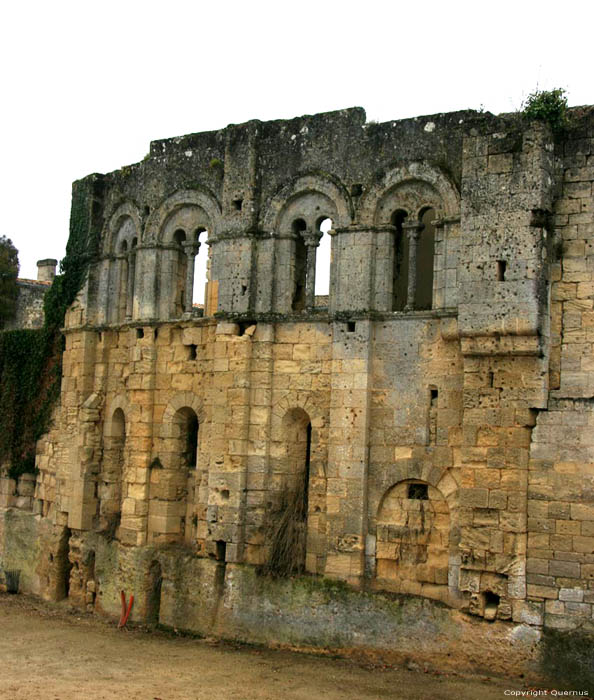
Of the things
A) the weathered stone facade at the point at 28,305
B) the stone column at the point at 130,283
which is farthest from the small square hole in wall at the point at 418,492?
the weathered stone facade at the point at 28,305

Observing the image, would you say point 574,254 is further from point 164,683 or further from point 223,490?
point 164,683

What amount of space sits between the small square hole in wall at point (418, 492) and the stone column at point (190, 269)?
5361 millimetres

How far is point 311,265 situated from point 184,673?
6511 mm

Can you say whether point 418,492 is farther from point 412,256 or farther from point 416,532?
point 412,256

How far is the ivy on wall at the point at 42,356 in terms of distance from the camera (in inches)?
715

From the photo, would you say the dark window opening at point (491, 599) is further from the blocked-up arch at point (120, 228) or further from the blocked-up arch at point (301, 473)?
the blocked-up arch at point (120, 228)

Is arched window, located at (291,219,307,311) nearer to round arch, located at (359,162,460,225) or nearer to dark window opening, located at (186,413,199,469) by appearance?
round arch, located at (359,162,460,225)

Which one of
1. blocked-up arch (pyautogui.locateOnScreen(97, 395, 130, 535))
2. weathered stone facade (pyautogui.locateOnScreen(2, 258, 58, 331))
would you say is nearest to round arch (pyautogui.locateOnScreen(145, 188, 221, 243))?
blocked-up arch (pyautogui.locateOnScreen(97, 395, 130, 535))

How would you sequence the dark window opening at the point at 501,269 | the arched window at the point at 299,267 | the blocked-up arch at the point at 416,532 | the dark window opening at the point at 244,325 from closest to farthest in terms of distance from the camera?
the dark window opening at the point at 501,269 → the blocked-up arch at the point at 416,532 → the dark window opening at the point at 244,325 → the arched window at the point at 299,267

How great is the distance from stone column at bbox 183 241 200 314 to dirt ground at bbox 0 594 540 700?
18.9 ft

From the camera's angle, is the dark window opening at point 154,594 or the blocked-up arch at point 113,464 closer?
the dark window opening at point 154,594

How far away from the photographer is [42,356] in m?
19.2

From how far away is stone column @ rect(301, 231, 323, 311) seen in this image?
14.5m

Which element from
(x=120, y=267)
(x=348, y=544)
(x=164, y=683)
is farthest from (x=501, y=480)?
(x=120, y=267)
